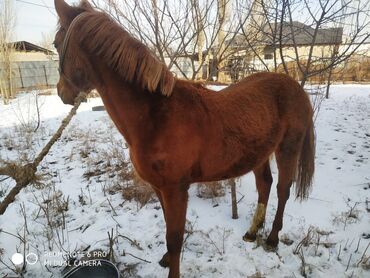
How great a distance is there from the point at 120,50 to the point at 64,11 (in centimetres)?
43

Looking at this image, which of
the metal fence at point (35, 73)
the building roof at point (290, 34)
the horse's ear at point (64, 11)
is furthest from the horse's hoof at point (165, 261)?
the metal fence at point (35, 73)

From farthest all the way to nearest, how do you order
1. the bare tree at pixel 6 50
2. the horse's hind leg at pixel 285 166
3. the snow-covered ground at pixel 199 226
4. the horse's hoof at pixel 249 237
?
the bare tree at pixel 6 50
the horse's hoof at pixel 249 237
the horse's hind leg at pixel 285 166
the snow-covered ground at pixel 199 226

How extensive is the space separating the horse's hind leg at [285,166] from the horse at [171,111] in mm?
14

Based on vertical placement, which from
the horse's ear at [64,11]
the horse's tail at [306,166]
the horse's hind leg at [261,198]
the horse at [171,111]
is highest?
the horse's ear at [64,11]

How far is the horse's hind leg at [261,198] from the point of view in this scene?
2.73m

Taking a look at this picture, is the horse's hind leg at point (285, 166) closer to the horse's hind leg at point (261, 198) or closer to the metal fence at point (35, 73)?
the horse's hind leg at point (261, 198)

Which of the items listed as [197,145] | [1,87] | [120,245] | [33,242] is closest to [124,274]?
[120,245]

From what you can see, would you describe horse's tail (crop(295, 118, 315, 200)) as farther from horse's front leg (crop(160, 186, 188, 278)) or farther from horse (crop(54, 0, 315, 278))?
horse's front leg (crop(160, 186, 188, 278))

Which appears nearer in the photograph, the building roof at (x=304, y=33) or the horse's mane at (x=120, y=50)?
the horse's mane at (x=120, y=50)

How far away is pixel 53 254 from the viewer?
243cm

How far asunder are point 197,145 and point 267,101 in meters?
0.87

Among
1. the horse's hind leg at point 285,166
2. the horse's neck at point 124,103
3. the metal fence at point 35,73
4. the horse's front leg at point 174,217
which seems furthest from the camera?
the metal fence at point 35,73

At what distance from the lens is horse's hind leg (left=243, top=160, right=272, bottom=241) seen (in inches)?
107

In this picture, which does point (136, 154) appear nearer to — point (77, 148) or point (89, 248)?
point (89, 248)
